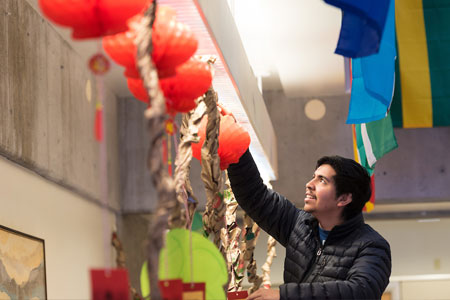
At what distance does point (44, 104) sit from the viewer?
5609mm

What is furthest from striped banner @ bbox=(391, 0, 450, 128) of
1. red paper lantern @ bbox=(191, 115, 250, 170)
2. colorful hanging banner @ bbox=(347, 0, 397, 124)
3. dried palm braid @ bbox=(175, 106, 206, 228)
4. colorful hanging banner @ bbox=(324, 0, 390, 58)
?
colorful hanging banner @ bbox=(324, 0, 390, 58)

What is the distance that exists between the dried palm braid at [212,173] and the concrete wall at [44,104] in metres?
2.50

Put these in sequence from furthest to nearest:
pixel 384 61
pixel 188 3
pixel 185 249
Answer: pixel 384 61 < pixel 188 3 < pixel 185 249

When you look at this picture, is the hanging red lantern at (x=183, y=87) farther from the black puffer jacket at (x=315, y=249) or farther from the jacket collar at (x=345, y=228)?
the jacket collar at (x=345, y=228)

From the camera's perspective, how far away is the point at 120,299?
1.36 m

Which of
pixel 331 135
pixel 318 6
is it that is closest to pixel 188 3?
pixel 318 6

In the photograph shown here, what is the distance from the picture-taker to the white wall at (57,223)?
5.12 meters

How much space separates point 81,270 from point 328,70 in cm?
307

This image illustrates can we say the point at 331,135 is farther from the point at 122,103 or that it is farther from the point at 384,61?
the point at 384,61

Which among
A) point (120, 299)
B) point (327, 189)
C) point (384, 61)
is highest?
point (384, 61)

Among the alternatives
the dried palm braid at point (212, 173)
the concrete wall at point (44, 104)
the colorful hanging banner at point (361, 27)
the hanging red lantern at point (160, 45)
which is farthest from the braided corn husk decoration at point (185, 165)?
the concrete wall at point (44, 104)

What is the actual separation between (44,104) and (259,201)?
3023mm

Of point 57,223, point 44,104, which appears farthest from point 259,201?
point 57,223

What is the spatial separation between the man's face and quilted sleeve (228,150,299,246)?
7.4 inches
